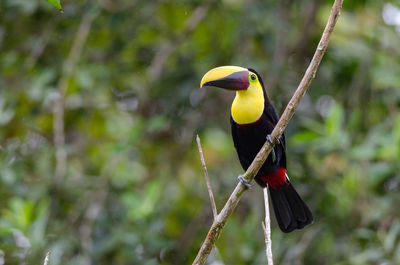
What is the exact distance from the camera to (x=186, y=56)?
479 centimetres

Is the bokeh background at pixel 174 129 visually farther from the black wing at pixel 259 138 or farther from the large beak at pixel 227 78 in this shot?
the large beak at pixel 227 78

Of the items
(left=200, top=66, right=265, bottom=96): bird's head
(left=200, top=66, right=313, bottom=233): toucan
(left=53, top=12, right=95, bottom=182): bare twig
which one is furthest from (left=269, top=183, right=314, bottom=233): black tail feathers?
(left=53, top=12, right=95, bottom=182): bare twig

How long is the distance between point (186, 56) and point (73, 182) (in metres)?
1.39

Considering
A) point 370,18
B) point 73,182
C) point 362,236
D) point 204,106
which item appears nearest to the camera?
point 362,236

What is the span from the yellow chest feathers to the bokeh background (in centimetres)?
75

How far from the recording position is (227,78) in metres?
2.92

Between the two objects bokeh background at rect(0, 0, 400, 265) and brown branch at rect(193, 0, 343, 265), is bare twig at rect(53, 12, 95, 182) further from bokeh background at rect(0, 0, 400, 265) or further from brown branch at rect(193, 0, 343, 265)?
brown branch at rect(193, 0, 343, 265)

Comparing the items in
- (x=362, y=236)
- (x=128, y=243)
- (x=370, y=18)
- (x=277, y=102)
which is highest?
(x=370, y=18)

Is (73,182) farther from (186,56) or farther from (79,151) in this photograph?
(186,56)

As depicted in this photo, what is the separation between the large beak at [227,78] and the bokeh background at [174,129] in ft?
3.12

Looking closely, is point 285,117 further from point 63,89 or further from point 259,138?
point 63,89

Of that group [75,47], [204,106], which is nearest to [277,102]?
[204,106]

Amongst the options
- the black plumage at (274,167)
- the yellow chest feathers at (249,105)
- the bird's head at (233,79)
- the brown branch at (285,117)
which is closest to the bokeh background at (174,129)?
the black plumage at (274,167)

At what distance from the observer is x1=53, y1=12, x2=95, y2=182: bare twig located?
393 cm
